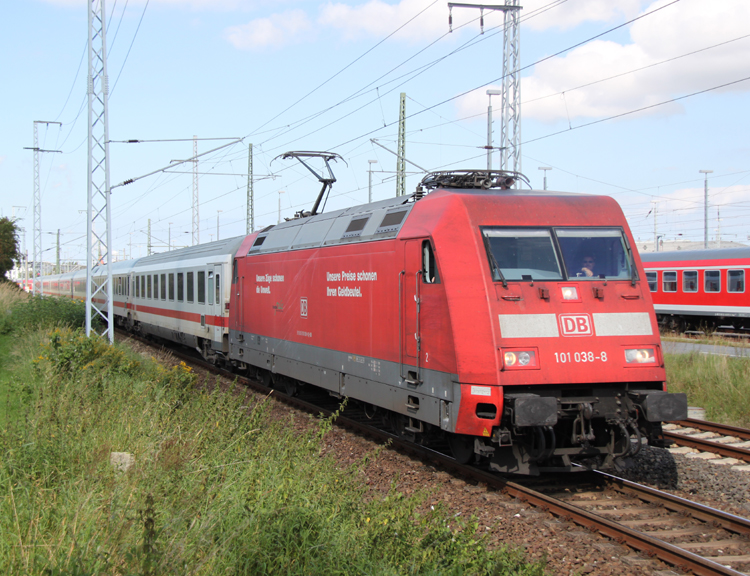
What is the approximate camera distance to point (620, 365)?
6.99 meters

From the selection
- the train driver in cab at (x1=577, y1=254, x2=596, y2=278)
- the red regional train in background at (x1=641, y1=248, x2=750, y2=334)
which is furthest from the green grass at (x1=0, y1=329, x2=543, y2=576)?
the red regional train in background at (x1=641, y1=248, x2=750, y2=334)

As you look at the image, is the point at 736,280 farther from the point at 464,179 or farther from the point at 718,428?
the point at 464,179

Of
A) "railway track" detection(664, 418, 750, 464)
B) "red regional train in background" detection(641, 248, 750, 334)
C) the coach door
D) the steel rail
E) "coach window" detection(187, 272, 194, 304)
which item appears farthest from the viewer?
"red regional train in background" detection(641, 248, 750, 334)

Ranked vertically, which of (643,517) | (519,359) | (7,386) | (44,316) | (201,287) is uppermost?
(201,287)

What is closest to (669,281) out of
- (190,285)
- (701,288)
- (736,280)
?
(701,288)

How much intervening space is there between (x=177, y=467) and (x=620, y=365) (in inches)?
181

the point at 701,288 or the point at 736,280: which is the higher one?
the point at 736,280

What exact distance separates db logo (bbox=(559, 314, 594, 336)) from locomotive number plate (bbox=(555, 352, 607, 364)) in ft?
0.72

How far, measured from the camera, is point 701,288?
23.8 m

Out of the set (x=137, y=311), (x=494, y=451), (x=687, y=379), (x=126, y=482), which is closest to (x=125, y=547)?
(x=126, y=482)

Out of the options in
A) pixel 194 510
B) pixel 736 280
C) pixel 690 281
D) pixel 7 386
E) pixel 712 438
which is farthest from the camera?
pixel 690 281

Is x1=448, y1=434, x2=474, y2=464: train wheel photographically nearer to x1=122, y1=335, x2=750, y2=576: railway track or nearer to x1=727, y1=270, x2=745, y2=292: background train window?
x1=122, y1=335, x2=750, y2=576: railway track

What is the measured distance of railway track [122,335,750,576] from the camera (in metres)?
5.36

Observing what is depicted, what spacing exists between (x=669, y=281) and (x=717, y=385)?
14794mm
